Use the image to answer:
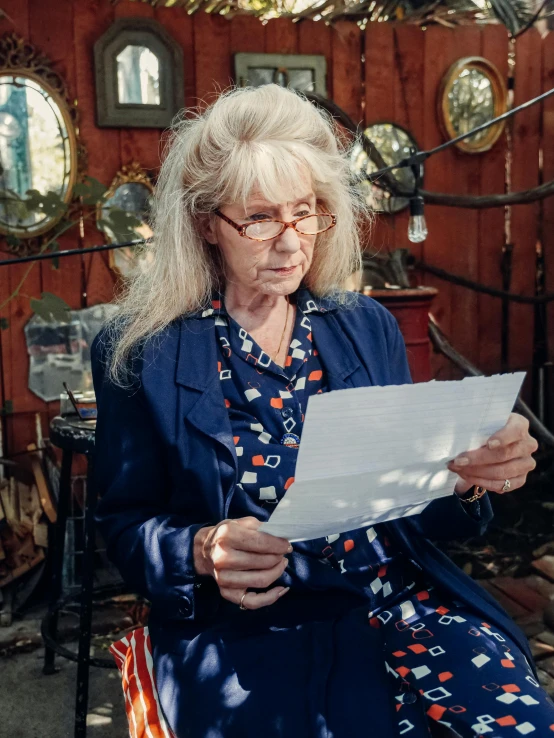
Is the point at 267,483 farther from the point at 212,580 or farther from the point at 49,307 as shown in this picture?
the point at 49,307

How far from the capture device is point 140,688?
158 centimetres

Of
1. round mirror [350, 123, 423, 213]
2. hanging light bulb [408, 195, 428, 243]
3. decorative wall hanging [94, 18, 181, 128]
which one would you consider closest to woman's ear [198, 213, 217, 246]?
hanging light bulb [408, 195, 428, 243]

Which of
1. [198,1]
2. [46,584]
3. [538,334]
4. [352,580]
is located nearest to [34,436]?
[46,584]

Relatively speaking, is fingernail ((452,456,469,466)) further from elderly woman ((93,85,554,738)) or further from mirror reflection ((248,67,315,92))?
mirror reflection ((248,67,315,92))

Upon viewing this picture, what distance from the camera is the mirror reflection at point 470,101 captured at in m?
4.64

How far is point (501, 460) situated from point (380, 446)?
12.3 inches

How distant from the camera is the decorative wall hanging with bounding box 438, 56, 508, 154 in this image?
4.61m

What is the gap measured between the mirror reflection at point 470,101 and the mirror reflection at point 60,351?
7.58 feet

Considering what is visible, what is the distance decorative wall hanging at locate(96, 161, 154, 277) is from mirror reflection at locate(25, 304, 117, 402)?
256mm

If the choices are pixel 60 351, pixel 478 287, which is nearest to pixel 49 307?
pixel 60 351

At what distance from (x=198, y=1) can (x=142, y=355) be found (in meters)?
2.97

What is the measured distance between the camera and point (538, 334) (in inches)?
199

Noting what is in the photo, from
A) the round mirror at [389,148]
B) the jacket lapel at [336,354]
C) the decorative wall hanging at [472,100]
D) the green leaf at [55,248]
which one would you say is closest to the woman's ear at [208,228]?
the jacket lapel at [336,354]

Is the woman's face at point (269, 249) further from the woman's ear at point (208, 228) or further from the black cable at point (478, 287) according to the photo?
the black cable at point (478, 287)
